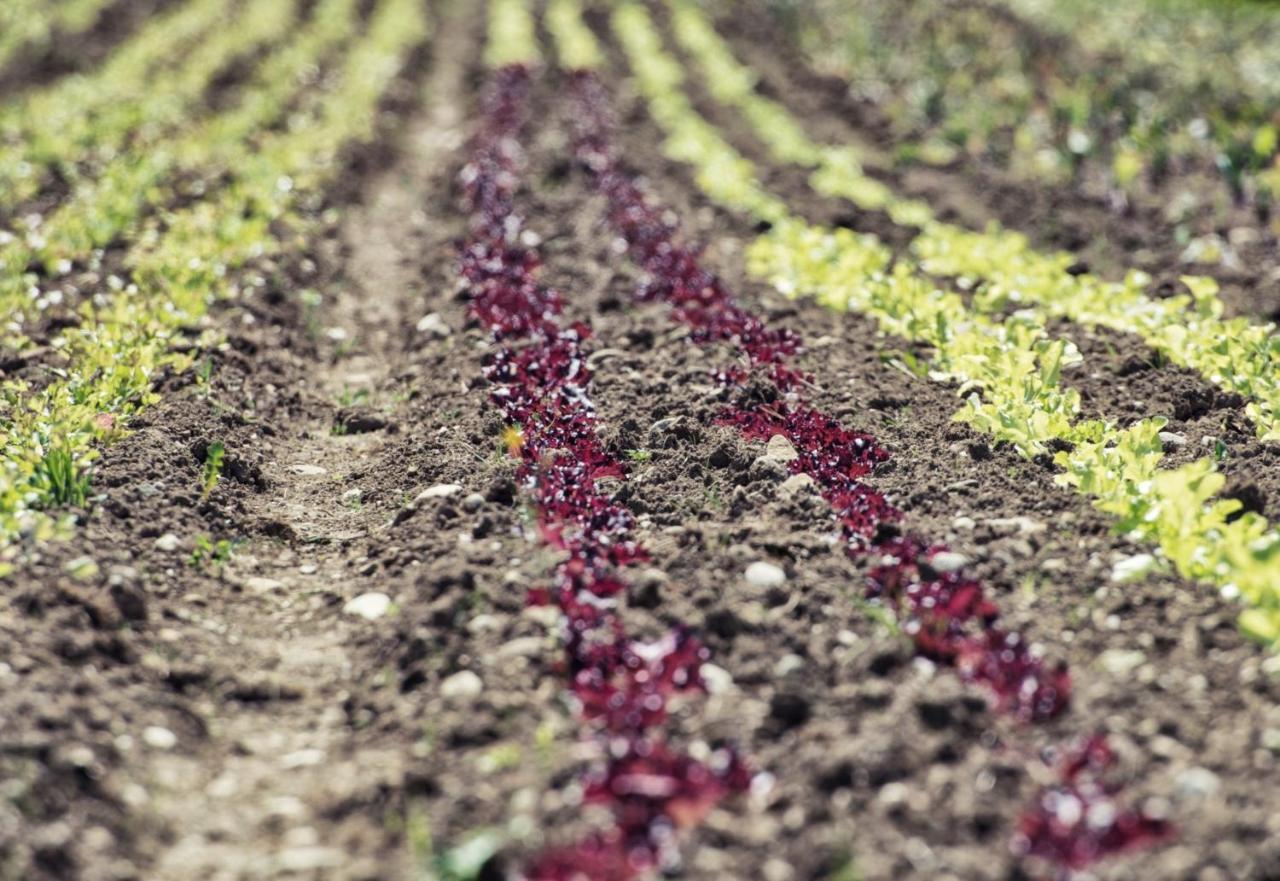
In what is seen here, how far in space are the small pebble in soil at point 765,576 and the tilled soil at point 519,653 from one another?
0.04m

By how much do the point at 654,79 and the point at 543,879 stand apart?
12325mm

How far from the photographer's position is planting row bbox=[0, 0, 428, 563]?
4.60 m

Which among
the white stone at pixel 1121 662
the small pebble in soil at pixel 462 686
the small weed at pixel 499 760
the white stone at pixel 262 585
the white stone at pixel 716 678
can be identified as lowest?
the white stone at pixel 262 585

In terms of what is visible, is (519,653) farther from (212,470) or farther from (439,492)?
(212,470)

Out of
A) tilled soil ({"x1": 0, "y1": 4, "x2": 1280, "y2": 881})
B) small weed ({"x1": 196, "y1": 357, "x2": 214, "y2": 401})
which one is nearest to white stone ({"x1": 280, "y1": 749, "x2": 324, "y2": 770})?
tilled soil ({"x1": 0, "y1": 4, "x2": 1280, "y2": 881})

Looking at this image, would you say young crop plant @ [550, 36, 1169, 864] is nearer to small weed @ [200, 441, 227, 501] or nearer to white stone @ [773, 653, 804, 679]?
white stone @ [773, 653, 804, 679]

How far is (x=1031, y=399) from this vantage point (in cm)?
526

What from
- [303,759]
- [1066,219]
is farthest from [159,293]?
[1066,219]

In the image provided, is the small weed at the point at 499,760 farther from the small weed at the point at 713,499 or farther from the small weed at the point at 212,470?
the small weed at the point at 212,470

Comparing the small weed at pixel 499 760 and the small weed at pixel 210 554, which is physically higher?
the small weed at pixel 499 760

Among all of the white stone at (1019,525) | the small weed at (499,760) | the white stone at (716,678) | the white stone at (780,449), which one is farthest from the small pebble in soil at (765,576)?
the small weed at (499,760)

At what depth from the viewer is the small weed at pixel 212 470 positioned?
16.2 feet

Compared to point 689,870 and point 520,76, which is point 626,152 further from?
point 689,870

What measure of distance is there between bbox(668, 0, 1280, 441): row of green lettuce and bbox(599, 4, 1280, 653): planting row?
1.00 ft
